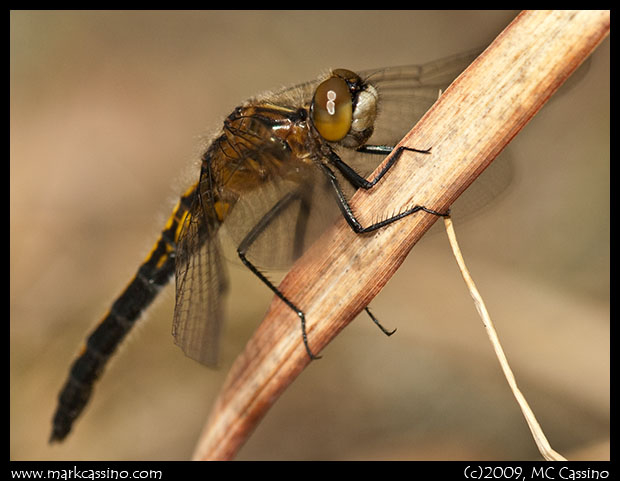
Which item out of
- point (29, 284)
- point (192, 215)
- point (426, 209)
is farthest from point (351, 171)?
point (29, 284)

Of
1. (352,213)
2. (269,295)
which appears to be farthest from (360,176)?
(269,295)

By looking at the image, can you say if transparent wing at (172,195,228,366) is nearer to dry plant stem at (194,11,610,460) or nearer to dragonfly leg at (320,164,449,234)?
dry plant stem at (194,11,610,460)

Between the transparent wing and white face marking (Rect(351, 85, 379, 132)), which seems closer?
white face marking (Rect(351, 85, 379, 132))

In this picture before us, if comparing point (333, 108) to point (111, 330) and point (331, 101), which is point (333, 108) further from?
point (111, 330)

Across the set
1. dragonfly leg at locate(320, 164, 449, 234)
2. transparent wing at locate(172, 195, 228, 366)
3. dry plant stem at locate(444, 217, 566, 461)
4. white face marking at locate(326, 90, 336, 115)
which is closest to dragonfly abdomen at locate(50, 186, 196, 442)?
transparent wing at locate(172, 195, 228, 366)

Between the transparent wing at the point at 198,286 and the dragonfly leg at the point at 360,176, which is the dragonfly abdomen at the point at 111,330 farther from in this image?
the dragonfly leg at the point at 360,176
